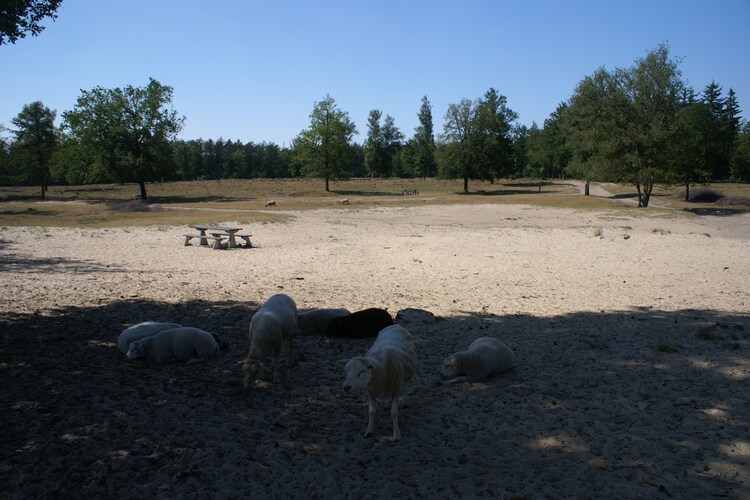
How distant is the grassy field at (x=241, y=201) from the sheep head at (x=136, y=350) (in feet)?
78.0

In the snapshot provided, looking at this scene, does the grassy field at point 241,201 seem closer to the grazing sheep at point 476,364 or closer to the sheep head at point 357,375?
the grazing sheep at point 476,364

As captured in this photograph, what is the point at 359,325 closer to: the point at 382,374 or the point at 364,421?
the point at 364,421

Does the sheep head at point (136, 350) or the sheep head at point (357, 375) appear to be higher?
the sheep head at point (357, 375)

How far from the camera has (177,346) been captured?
27.2 ft

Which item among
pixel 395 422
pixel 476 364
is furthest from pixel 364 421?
pixel 476 364

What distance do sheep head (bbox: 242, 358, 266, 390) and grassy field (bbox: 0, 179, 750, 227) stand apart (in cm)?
2554

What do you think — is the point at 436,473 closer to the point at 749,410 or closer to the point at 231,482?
the point at 231,482

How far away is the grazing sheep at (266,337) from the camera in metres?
7.12

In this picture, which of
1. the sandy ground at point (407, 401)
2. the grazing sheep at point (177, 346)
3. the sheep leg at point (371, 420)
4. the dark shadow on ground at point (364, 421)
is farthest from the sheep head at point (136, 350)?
the sheep leg at point (371, 420)

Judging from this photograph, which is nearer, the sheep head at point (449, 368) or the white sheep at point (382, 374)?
the white sheep at point (382, 374)

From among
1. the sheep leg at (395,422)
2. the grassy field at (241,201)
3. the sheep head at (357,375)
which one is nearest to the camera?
the sheep head at (357,375)

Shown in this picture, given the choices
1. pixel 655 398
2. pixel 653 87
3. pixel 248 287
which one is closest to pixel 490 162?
pixel 653 87

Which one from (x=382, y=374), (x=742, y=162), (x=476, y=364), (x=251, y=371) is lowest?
(x=476, y=364)

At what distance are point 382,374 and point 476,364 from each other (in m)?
2.31
